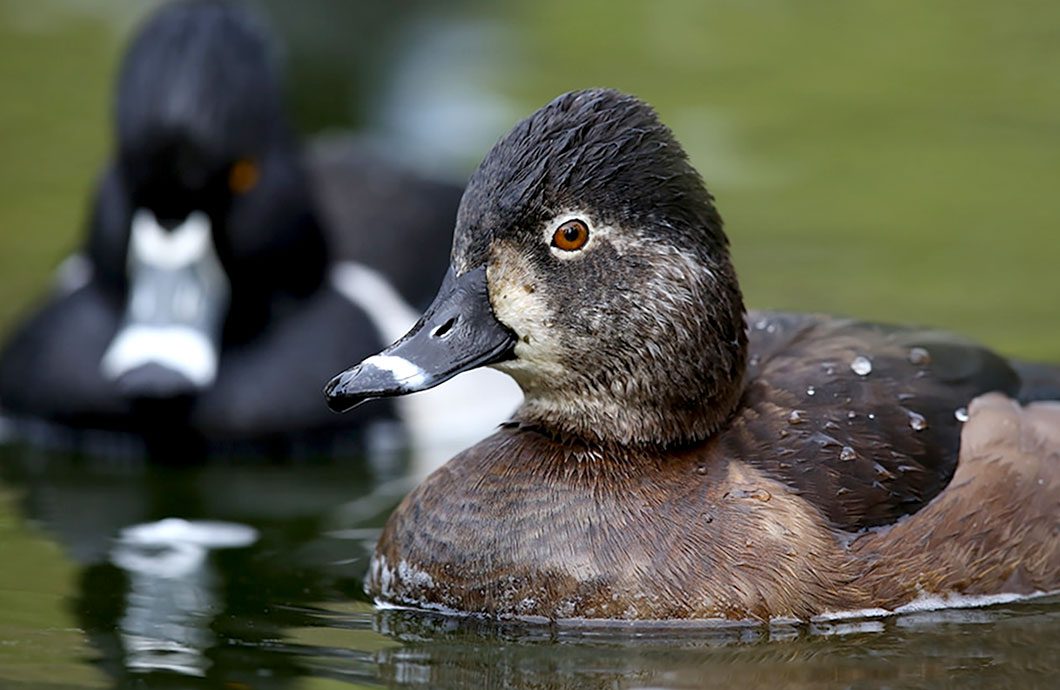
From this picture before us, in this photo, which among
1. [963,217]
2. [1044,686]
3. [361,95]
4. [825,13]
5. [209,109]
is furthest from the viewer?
[825,13]

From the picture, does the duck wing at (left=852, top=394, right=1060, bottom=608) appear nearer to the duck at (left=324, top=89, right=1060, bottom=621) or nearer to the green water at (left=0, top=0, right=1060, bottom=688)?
the duck at (left=324, top=89, right=1060, bottom=621)

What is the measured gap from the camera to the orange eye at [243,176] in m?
8.22

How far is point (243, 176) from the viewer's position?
830cm

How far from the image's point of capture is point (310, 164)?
30.5ft

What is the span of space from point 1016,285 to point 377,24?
6266mm

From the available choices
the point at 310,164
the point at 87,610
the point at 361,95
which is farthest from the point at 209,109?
the point at 361,95

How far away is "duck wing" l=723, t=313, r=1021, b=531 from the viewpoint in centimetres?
570

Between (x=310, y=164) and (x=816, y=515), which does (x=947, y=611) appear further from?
(x=310, y=164)

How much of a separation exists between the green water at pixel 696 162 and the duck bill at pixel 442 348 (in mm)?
731

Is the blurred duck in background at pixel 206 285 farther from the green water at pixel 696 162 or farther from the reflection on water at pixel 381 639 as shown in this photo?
the reflection on water at pixel 381 639

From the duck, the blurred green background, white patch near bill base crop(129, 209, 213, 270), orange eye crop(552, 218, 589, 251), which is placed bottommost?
the duck

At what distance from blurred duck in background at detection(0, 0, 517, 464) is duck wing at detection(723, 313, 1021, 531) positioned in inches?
105

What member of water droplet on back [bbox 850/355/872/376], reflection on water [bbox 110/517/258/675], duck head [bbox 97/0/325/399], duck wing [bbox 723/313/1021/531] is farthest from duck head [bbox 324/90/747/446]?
duck head [bbox 97/0/325/399]

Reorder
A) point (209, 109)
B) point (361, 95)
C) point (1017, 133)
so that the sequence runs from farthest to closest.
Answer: point (361, 95), point (1017, 133), point (209, 109)
